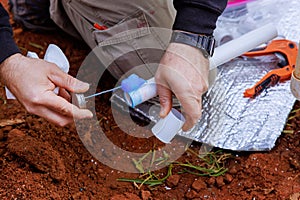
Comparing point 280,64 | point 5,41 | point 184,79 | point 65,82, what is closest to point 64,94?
point 65,82

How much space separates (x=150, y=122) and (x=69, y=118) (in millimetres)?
406

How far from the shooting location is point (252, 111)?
1.56 m

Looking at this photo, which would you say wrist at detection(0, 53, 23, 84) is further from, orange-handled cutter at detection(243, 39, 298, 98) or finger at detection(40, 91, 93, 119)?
orange-handled cutter at detection(243, 39, 298, 98)

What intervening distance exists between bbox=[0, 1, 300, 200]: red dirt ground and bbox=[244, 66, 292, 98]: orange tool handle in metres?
0.18

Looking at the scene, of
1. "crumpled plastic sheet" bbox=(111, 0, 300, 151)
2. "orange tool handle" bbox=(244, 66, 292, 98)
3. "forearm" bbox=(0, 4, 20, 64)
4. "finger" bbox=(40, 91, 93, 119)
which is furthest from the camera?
"orange tool handle" bbox=(244, 66, 292, 98)

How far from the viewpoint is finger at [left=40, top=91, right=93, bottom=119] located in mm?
1091

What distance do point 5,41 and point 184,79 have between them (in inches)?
18.4

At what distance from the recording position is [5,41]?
3.97 feet

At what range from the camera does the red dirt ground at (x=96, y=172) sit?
4.24 feet

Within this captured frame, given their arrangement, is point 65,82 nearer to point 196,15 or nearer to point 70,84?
point 70,84

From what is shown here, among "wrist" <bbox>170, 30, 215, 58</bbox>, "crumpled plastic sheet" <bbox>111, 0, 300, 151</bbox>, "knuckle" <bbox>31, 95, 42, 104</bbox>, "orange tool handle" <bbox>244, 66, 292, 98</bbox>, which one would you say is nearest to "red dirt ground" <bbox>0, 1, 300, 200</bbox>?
"crumpled plastic sheet" <bbox>111, 0, 300, 151</bbox>

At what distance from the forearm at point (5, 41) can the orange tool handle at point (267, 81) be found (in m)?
0.77

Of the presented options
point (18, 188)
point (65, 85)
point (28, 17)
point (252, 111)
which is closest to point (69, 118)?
point (65, 85)

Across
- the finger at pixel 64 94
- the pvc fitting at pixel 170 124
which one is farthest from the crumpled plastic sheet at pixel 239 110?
the finger at pixel 64 94
